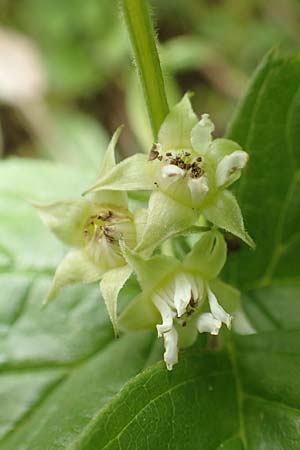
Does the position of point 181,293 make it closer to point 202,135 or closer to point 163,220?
point 163,220

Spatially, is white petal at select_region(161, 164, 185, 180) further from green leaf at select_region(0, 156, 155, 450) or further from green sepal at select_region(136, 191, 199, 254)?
green leaf at select_region(0, 156, 155, 450)

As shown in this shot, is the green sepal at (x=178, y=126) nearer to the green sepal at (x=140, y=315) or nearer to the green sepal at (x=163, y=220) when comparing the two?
the green sepal at (x=163, y=220)

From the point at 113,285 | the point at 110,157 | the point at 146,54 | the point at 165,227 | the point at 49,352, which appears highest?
the point at 146,54

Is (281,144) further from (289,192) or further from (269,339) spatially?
(269,339)

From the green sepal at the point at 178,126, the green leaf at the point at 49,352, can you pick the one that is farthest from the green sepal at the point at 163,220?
the green leaf at the point at 49,352

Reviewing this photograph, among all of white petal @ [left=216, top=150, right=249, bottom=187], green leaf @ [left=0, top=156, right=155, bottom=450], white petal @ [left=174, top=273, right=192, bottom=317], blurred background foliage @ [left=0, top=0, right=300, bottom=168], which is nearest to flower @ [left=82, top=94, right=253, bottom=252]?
white petal @ [left=216, top=150, right=249, bottom=187]

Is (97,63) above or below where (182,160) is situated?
above

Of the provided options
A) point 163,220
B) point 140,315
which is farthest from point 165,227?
point 140,315

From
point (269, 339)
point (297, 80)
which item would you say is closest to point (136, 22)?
point (297, 80)
